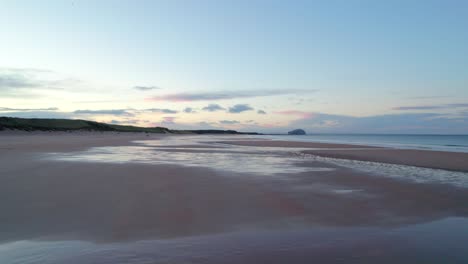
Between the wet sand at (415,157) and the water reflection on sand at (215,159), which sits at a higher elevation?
the wet sand at (415,157)

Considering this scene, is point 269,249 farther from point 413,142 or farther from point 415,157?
point 413,142

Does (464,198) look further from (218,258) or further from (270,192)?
(218,258)

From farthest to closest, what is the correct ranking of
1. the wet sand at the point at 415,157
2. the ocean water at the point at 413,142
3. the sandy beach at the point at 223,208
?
the ocean water at the point at 413,142 → the wet sand at the point at 415,157 → the sandy beach at the point at 223,208

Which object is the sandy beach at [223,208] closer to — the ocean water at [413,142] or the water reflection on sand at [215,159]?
the water reflection on sand at [215,159]

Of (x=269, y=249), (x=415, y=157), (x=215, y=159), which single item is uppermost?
(x=415, y=157)

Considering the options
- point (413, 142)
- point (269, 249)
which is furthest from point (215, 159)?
point (413, 142)

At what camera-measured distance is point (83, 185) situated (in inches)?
403

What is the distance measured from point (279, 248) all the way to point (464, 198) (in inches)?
268

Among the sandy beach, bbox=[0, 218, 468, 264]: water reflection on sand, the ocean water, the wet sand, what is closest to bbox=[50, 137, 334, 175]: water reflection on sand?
the sandy beach

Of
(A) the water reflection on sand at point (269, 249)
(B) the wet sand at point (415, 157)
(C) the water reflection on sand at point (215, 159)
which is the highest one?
(B) the wet sand at point (415, 157)

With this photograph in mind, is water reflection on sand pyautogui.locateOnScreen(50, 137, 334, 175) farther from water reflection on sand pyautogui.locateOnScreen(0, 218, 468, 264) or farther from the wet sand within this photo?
water reflection on sand pyautogui.locateOnScreen(0, 218, 468, 264)

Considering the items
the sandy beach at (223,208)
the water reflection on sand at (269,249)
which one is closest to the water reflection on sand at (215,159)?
the sandy beach at (223,208)

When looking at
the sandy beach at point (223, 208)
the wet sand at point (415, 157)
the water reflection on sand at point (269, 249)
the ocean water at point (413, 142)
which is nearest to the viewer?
the water reflection on sand at point (269, 249)

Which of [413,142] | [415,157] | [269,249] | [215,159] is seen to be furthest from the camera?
[413,142]
